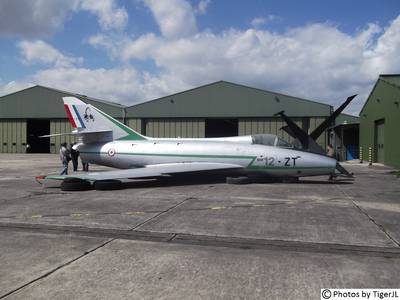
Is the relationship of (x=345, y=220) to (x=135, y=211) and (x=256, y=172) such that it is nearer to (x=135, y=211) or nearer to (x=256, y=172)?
(x=135, y=211)

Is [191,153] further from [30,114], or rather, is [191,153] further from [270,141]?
[30,114]

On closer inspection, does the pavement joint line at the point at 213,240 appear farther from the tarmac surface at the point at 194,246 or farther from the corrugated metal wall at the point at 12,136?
the corrugated metal wall at the point at 12,136

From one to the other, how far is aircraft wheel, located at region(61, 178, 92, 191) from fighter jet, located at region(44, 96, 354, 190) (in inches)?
52.4

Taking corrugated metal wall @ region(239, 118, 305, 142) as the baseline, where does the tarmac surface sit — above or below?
below

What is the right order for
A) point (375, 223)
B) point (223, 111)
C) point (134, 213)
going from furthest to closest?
point (223, 111) → point (134, 213) → point (375, 223)

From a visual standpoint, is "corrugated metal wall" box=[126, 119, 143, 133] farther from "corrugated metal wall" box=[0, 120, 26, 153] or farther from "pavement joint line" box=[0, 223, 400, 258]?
"pavement joint line" box=[0, 223, 400, 258]

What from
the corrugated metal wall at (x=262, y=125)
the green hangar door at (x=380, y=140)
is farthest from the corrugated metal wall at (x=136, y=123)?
the green hangar door at (x=380, y=140)

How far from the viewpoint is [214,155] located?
1678 centimetres

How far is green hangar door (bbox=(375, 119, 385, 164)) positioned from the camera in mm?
32362

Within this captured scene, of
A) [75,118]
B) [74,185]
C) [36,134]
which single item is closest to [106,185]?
[74,185]

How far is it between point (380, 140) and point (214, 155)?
74.2ft

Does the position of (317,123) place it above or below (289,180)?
above

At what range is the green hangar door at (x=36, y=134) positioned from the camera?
54.2 m

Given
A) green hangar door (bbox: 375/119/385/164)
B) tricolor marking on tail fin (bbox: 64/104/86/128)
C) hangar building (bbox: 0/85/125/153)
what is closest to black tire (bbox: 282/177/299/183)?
tricolor marking on tail fin (bbox: 64/104/86/128)
